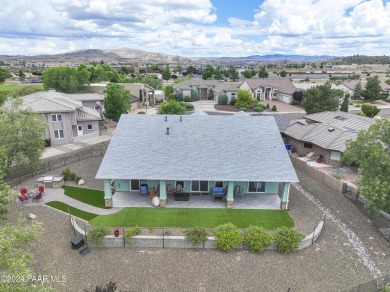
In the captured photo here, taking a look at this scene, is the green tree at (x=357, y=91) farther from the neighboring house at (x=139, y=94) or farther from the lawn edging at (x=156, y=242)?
the lawn edging at (x=156, y=242)

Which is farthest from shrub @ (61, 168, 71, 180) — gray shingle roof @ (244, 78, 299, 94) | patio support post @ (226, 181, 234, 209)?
gray shingle roof @ (244, 78, 299, 94)

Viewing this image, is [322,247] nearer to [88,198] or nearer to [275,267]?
[275,267]

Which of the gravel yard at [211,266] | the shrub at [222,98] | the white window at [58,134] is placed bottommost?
the gravel yard at [211,266]

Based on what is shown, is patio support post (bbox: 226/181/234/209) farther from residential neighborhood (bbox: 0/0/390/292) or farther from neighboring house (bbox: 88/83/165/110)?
neighboring house (bbox: 88/83/165/110)

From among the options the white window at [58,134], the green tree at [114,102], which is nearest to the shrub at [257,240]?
the white window at [58,134]

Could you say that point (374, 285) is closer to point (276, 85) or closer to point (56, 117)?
point (56, 117)
